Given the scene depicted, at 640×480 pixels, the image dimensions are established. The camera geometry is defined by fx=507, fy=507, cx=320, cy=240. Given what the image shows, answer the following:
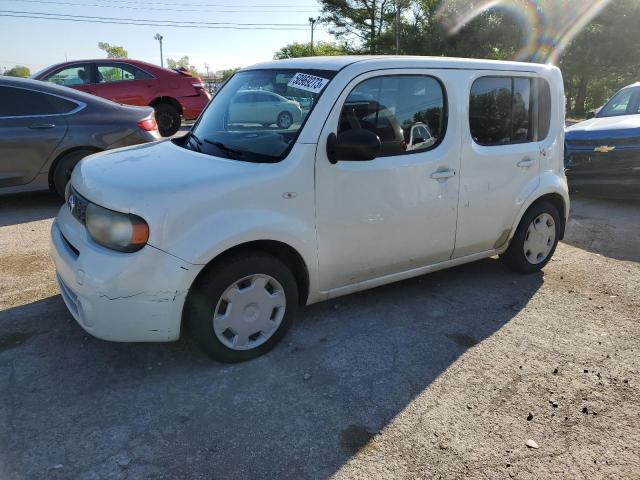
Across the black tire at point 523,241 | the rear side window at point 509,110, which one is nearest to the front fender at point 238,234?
the rear side window at point 509,110

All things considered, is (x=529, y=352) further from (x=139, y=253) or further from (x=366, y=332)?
(x=139, y=253)

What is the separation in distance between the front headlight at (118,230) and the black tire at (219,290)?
0.40 metres

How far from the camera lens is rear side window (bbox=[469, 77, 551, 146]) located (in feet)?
12.3

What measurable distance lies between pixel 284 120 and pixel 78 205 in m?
1.34

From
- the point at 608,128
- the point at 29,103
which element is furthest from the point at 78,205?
the point at 608,128

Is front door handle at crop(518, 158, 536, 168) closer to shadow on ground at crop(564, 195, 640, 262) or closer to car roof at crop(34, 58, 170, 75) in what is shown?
shadow on ground at crop(564, 195, 640, 262)

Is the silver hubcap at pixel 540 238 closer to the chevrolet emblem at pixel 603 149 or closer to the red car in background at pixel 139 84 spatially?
the chevrolet emblem at pixel 603 149

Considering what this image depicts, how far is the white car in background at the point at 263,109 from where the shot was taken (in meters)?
3.20

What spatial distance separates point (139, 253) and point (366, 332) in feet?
5.26

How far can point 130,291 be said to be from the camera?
2596 mm

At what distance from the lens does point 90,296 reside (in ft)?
8.65

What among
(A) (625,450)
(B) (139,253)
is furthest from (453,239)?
(B) (139,253)

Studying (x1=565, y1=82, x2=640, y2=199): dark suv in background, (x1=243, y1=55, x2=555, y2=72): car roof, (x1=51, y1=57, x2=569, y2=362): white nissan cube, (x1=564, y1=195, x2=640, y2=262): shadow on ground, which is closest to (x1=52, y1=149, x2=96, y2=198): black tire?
(x1=51, y1=57, x2=569, y2=362): white nissan cube

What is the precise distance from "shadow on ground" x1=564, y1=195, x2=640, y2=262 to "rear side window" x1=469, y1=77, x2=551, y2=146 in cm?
185
